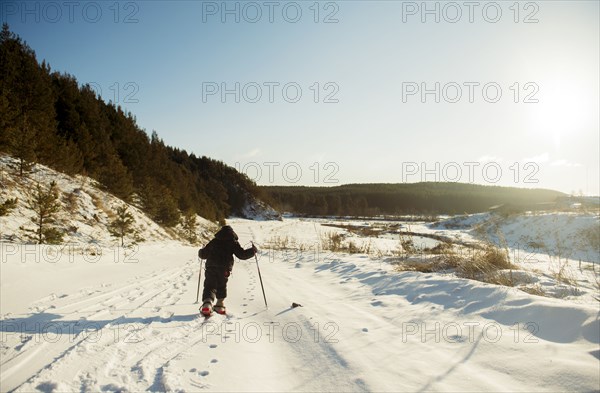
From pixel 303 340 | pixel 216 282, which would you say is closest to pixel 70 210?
pixel 216 282

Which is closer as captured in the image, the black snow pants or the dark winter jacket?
the black snow pants

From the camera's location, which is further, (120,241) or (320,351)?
(120,241)

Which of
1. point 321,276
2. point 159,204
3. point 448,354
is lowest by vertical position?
point 321,276

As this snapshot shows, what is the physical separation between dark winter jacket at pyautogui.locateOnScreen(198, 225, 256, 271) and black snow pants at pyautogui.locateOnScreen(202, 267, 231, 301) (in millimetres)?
84

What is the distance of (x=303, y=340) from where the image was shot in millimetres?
4031

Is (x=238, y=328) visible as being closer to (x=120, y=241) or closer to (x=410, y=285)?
(x=410, y=285)

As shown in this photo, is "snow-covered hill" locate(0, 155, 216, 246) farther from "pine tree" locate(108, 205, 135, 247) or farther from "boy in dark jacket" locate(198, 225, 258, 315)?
"boy in dark jacket" locate(198, 225, 258, 315)

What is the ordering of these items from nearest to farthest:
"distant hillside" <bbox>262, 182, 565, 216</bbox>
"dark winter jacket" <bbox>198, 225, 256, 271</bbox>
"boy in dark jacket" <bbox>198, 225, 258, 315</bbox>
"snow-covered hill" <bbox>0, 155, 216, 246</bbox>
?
"boy in dark jacket" <bbox>198, 225, 258, 315</bbox> < "dark winter jacket" <bbox>198, 225, 256, 271</bbox> < "snow-covered hill" <bbox>0, 155, 216, 246</bbox> < "distant hillside" <bbox>262, 182, 565, 216</bbox>

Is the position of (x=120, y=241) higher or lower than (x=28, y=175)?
lower

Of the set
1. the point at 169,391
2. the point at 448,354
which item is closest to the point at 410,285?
the point at 448,354

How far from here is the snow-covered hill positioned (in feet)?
36.3

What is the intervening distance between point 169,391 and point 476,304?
4.36 metres

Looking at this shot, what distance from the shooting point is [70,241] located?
1212cm

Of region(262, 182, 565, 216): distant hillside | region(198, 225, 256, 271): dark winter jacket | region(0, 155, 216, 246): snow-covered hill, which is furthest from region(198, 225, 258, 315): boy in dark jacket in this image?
region(262, 182, 565, 216): distant hillside
